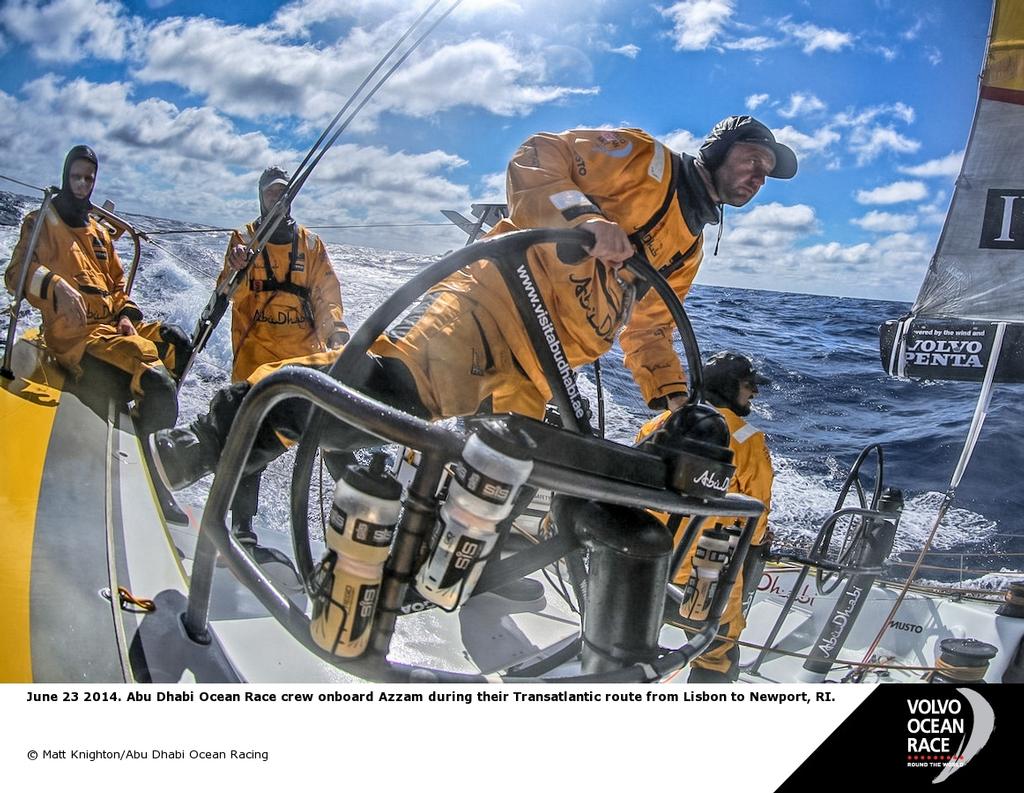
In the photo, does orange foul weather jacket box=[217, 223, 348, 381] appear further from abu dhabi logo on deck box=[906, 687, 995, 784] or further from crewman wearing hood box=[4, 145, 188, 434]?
abu dhabi logo on deck box=[906, 687, 995, 784]

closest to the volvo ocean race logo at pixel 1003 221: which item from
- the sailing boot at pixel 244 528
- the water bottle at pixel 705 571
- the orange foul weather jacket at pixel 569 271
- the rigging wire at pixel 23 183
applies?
the orange foul weather jacket at pixel 569 271

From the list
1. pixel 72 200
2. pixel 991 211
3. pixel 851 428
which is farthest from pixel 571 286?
pixel 851 428

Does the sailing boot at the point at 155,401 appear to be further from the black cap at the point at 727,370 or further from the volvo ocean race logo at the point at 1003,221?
the volvo ocean race logo at the point at 1003,221

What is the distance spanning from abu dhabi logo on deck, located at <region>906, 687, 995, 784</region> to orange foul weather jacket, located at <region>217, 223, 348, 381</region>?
1.55 m

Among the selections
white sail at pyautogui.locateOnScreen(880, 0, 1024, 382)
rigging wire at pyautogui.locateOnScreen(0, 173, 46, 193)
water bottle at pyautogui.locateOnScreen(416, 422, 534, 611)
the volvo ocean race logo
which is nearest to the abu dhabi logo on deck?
white sail at pyautogui.locateOnScreen(880, 0, 1024, 382)

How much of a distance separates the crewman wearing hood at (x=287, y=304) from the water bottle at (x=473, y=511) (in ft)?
4.30

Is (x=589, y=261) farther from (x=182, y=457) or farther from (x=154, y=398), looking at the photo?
(x=154, y=398)

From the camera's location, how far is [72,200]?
1464 millimetres

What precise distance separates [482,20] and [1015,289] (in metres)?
1.63

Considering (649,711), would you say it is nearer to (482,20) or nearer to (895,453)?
(482,20)

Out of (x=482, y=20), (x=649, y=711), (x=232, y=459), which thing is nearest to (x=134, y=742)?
(x=232, y=459)

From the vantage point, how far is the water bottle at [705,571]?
114 centimetres

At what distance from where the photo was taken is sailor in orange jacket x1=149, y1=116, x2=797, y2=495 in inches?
39.2

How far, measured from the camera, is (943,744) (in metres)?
1.36
